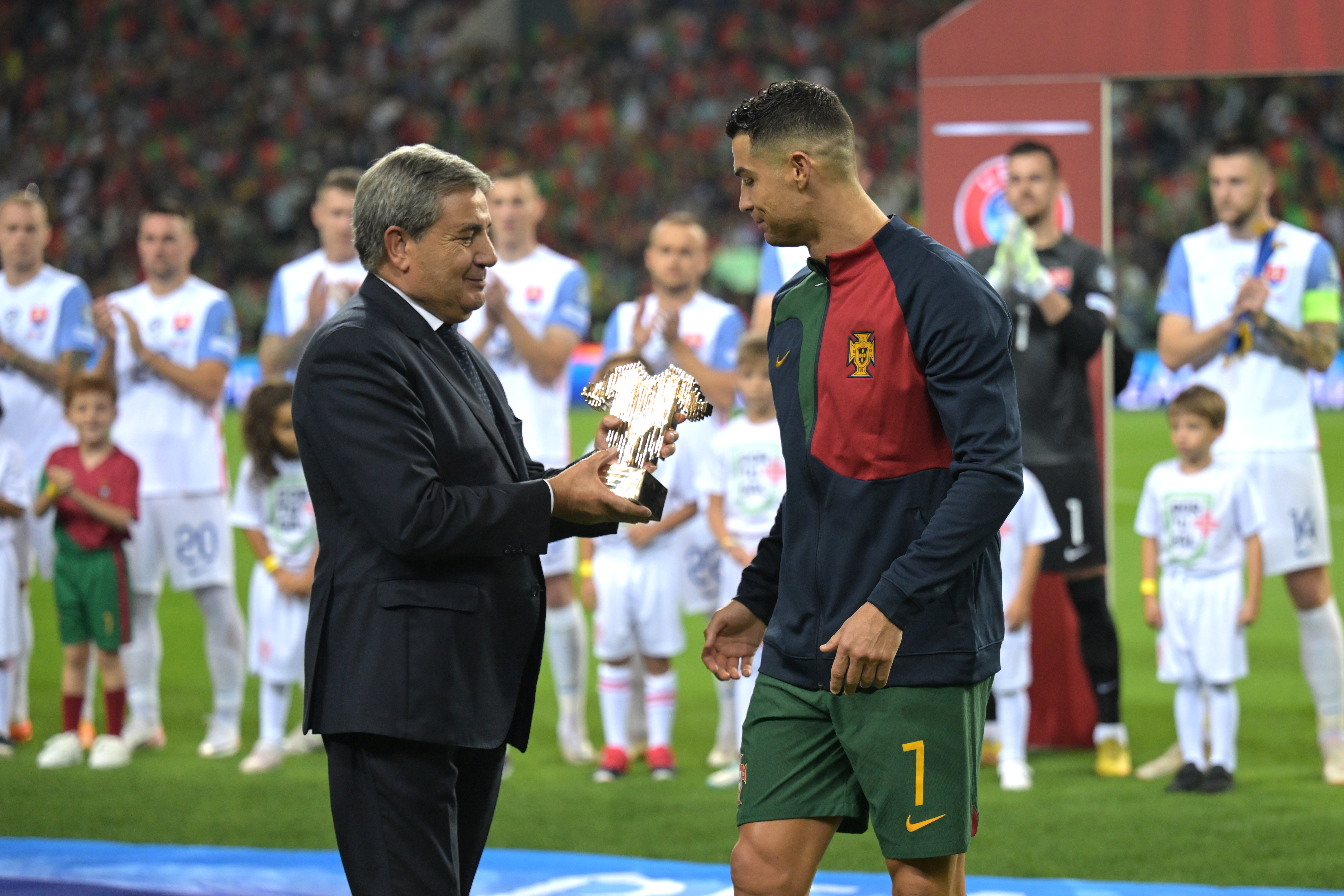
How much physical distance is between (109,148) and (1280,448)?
23311mm

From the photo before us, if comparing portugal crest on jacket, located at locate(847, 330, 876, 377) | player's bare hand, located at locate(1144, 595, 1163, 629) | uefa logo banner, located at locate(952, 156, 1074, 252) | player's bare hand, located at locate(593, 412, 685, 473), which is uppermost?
uefa logo banner, located at locate(952, 156, 1074, 252)

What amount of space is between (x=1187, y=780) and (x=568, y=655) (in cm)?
250

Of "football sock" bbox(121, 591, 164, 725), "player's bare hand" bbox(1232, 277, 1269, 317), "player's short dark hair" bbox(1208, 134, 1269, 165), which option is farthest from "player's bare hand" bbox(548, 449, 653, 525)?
"football sock" bbox(121, 591, 164, 725)

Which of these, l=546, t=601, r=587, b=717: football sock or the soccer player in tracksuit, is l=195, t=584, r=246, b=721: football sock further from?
the soccer player in tracksuit

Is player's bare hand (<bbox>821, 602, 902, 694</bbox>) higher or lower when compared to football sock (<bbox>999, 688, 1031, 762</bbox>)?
higher

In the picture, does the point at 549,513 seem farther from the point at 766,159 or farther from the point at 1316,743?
the point at 1316,743

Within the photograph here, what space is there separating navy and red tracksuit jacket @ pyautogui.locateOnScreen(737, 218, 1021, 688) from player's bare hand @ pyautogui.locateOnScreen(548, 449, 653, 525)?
1.12 ft

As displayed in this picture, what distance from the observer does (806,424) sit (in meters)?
2.99

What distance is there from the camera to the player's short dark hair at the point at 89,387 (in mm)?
6359

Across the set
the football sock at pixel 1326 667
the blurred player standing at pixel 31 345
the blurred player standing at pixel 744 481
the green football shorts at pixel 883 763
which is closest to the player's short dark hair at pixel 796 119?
the green football shorts at pixel 883 763

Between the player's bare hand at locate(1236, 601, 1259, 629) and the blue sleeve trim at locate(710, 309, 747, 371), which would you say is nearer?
the player's bare hand at locate(1236, 601, 1259, 629)

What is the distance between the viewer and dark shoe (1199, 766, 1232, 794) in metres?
5.62

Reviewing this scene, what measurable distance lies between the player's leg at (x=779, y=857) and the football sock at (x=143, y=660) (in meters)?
4.25

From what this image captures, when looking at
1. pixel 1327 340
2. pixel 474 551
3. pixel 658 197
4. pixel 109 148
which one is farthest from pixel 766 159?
pixel 109 148
